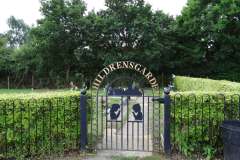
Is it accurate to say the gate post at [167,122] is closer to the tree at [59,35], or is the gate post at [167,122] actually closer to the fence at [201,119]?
the fence at [201,119]

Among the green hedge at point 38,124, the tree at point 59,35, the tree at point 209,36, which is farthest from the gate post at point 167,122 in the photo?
the tree at point 209,36

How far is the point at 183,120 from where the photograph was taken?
19.4ft

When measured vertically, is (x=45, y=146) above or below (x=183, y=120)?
below

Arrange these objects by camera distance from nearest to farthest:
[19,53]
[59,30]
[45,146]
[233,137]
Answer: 1. [233,137]
2. [45,146]
3. [59,30]
4. [19,53]

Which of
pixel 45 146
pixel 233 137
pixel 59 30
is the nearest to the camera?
pixel 233 137

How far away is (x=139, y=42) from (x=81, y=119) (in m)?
21.5

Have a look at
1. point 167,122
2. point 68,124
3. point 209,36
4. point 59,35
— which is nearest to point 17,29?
point 59,35

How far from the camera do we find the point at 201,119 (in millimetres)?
5824

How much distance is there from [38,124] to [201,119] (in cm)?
282

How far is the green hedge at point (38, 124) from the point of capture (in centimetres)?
556

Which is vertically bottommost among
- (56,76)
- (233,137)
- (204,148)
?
(204,148)

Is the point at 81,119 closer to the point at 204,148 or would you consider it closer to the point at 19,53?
the point at 204,148

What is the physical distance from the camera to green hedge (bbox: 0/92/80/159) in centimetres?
556

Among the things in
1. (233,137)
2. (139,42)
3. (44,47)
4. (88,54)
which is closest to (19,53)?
(44,47)
